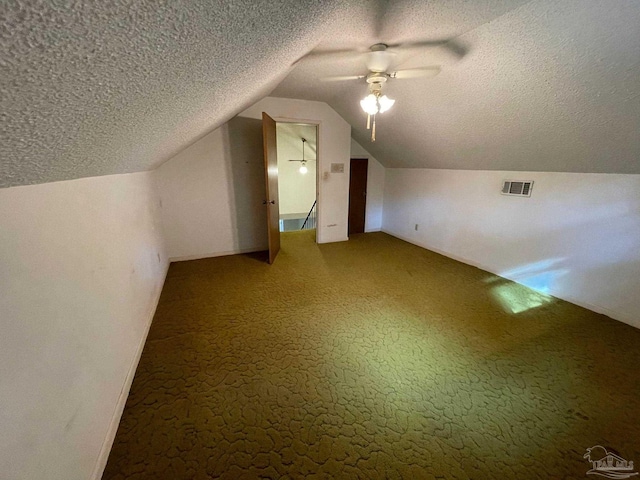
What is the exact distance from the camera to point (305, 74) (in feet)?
8.68

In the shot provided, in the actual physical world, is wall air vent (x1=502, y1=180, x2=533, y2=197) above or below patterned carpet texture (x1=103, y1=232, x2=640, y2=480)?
above

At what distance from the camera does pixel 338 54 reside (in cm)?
203

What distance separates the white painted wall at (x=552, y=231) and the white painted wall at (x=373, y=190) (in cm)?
118

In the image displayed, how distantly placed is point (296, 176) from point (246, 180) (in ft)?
12.8

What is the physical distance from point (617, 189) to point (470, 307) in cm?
172

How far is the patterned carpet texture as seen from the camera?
1.30 m

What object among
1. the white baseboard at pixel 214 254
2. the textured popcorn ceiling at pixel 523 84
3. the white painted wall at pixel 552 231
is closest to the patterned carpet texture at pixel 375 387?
the white painted wall at pixel 552 231

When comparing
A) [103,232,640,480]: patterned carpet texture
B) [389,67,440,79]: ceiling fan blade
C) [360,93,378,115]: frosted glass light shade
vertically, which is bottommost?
[103,232,640,480]: patterned carpet texture

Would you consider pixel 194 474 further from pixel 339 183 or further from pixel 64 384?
pixel 339 183

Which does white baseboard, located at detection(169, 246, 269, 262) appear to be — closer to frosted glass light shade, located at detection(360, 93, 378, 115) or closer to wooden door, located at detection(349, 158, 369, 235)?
wooden door, located at detection(349, 158, 369, 235)

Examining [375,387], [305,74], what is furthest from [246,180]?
[375,387]

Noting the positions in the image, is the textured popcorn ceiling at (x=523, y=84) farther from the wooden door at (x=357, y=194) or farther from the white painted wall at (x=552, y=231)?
the wooden door at (x=357, y=194)

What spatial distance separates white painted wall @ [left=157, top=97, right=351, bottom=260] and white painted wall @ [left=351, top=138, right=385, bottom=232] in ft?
2.91

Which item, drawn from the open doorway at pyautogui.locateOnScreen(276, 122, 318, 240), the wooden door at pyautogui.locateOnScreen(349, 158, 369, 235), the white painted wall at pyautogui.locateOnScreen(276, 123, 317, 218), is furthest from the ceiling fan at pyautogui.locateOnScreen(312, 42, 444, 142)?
the white painted wall at pyautogui.locateOnScreen(276, 123, 317, 218)
